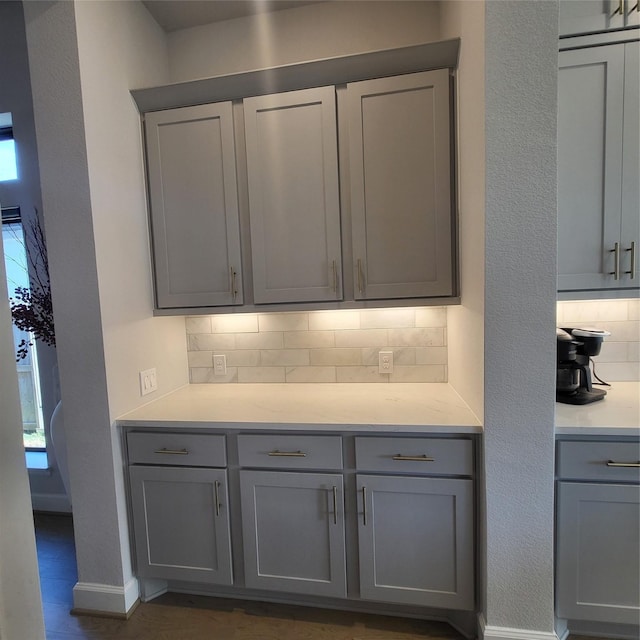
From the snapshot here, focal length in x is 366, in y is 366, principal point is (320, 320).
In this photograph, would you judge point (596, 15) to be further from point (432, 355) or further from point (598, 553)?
point (598, 553)

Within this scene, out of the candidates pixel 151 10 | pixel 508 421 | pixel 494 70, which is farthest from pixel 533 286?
pixel 151 10

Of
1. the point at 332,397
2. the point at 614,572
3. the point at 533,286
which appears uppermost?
the point at 533,286

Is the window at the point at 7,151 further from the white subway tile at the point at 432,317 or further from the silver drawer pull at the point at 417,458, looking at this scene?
the silver drawer pull at the point at 417,458

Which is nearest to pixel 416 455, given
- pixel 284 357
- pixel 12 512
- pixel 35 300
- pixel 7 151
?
pixel 284 357

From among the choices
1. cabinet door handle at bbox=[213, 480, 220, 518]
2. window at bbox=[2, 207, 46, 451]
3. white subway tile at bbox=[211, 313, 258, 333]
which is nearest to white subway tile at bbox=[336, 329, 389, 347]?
white subway tile at bbox=[211, 313, 258, 333]

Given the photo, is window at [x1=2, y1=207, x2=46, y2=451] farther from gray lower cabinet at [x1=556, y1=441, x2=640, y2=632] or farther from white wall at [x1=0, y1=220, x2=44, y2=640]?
gray lower cabinet at [x1=556, y1=441, x2=640, y2=632]

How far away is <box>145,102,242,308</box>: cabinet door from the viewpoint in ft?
6.08

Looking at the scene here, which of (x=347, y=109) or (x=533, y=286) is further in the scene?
(x=347, y=109)

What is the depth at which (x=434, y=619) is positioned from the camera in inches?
64.2

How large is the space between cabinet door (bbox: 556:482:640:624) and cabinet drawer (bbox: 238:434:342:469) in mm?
889

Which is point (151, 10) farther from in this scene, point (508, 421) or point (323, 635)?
point (323, 635)

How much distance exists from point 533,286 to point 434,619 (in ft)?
4.95

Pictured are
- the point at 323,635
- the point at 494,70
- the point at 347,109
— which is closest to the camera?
the point at 494,70

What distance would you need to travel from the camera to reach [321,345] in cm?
217
